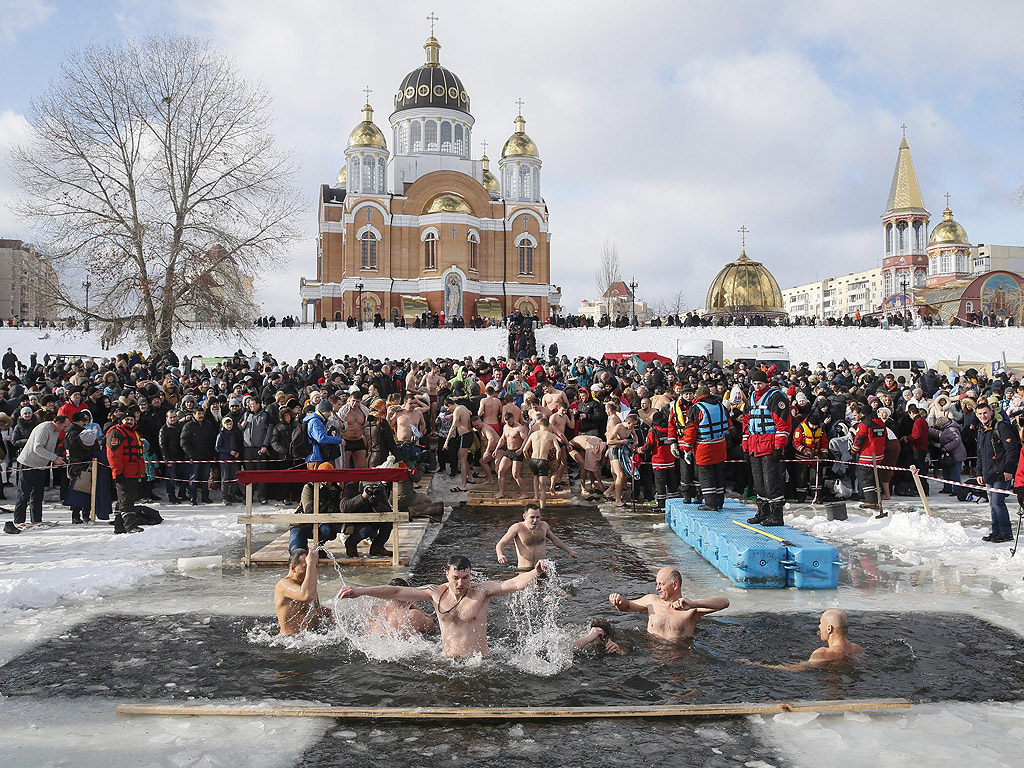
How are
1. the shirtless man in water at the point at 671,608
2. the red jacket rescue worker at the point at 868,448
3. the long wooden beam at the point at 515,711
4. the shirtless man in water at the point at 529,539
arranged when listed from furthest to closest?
1. the red jacket rescue worker at the point at 868,448
2. the shirtless man in water at the point at 529,539
3. the shirtless man in water at the point at 671,608
4. the long wooden beam at the point at 515,711

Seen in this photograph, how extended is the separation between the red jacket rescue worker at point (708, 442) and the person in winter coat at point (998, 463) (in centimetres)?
302

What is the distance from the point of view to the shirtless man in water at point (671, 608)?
6.25 meters

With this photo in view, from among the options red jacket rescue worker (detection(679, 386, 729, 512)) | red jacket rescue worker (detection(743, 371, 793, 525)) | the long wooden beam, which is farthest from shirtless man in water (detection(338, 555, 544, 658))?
red jacket rescue worker (detection(743, 371, 793, 525))

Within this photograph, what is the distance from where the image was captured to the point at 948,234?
271 ft

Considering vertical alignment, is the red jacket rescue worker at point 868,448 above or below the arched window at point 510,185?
below

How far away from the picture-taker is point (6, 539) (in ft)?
31.5

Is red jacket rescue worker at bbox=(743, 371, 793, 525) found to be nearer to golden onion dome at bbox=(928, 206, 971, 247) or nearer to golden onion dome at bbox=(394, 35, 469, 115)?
golden onion dome at bbox=(394, 35, 469, 115)

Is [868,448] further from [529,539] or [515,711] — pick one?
[515,711]

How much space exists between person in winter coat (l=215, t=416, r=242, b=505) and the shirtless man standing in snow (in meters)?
4.04

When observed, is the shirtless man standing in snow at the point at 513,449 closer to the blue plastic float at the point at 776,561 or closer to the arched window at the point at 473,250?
the blue plastic float at the point at 776,561

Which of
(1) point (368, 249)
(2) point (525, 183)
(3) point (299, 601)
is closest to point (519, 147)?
(2) point (525, 183)

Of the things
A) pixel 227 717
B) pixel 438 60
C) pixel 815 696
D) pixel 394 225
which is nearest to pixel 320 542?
pixel 227 717

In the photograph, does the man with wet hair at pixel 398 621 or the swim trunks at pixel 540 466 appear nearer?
the man with wet hair at pixel 398 621

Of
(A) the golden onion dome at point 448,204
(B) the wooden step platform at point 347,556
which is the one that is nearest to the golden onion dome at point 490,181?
(A) the golden onion dome at point 448,204
